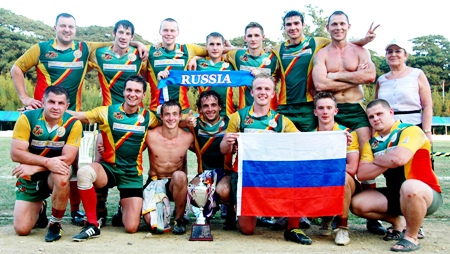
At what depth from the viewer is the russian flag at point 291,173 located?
500 cm

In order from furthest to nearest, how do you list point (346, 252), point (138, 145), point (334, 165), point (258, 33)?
point (258, 33) < point (138, 145) < point (334, 165) < point (346, 252)

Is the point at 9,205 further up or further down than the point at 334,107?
further down

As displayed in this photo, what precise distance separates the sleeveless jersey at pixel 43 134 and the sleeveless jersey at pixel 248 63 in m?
2.38

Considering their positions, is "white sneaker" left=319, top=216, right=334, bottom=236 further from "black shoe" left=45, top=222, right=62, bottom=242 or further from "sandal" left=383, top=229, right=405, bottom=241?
"black shoe" left=45, top=222, right=62, bottom=242

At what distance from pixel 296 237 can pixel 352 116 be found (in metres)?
1.73

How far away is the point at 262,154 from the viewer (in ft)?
16.8

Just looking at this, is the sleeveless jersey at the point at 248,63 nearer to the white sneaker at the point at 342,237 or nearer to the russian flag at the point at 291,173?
the russian flag at the point at 291,173

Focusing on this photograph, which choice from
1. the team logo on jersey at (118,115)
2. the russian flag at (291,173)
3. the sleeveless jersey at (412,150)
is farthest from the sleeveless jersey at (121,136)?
the sleeveless jersey at (412,150)

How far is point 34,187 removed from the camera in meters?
5.39

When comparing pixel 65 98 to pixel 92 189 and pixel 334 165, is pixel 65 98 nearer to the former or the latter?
pixel 92 189

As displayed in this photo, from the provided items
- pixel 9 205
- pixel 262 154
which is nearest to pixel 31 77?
pixel 9 205

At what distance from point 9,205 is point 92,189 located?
2.39 metres

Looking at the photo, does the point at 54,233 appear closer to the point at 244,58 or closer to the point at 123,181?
the point at 123,181

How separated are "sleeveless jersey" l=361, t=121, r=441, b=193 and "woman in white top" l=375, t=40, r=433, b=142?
0.75 meters
